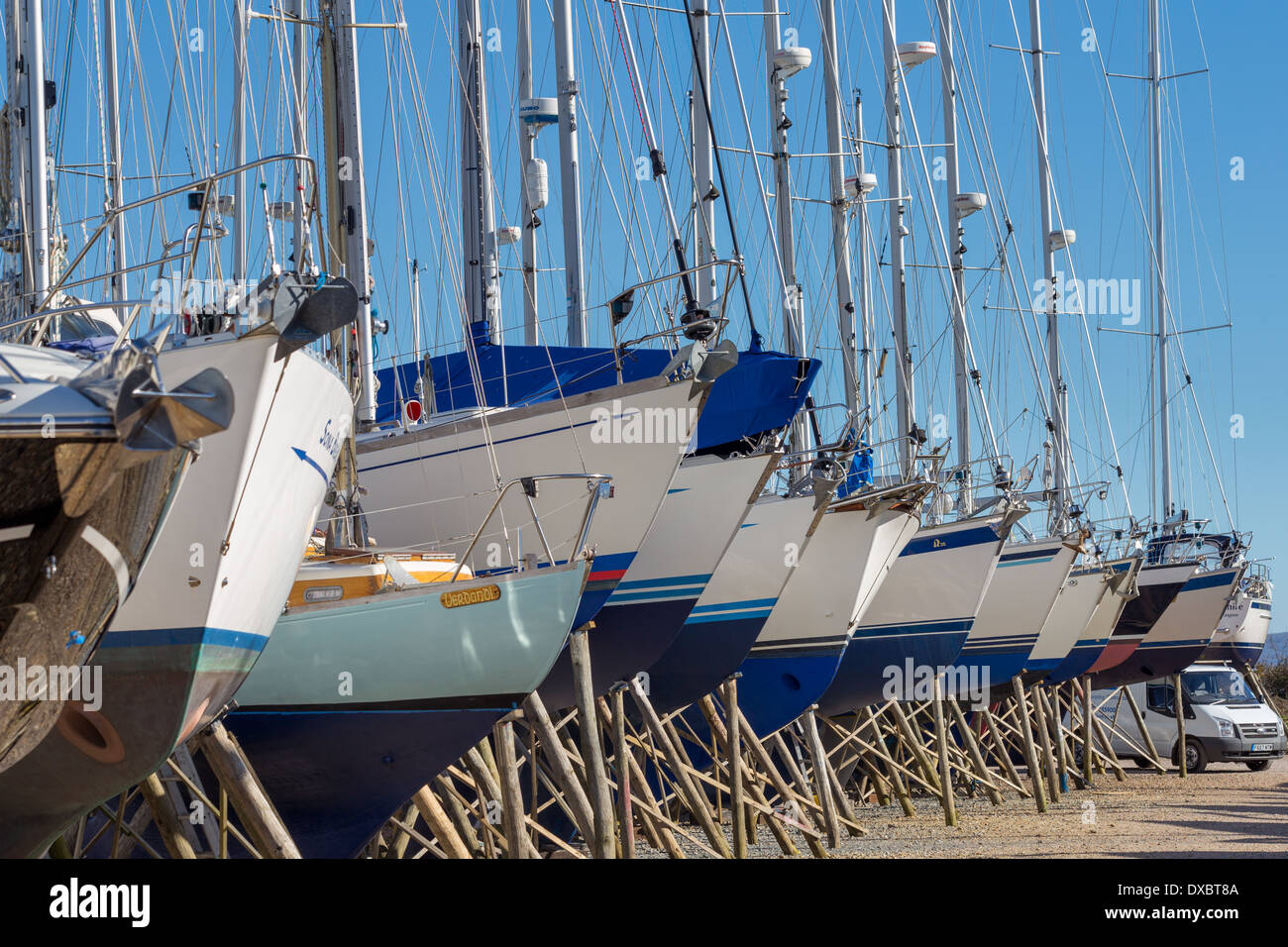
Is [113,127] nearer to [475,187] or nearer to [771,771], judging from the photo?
[475,187]

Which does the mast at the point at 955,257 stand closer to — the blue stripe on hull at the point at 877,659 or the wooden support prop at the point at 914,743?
the blue stripe on hull at the point at 877,659

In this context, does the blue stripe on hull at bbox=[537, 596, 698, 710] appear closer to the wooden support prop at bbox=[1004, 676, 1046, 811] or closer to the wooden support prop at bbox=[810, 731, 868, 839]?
the wooden support prop at bbox=[810, 731, 868, 839]

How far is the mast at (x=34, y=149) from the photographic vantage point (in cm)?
988

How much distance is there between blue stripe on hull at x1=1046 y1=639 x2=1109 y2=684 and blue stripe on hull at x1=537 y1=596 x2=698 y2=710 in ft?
39.0

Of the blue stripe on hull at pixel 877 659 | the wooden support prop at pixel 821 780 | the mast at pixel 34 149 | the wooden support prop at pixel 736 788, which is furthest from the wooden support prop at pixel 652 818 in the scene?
the mast at pixel 34 149

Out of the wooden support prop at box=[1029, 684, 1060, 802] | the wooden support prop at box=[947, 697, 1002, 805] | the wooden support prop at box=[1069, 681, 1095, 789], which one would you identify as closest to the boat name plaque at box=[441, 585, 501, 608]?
the wooden support prop at box=[947, 697, 1002, 805]

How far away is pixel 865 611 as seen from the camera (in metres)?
17.8

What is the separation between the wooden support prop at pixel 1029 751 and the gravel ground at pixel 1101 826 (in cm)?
21

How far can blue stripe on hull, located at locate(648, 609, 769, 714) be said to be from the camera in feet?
47.1

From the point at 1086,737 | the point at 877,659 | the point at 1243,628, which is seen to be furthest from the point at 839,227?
the point at 1243,628

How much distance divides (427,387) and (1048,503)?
10132 mm

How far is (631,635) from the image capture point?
12984mm
